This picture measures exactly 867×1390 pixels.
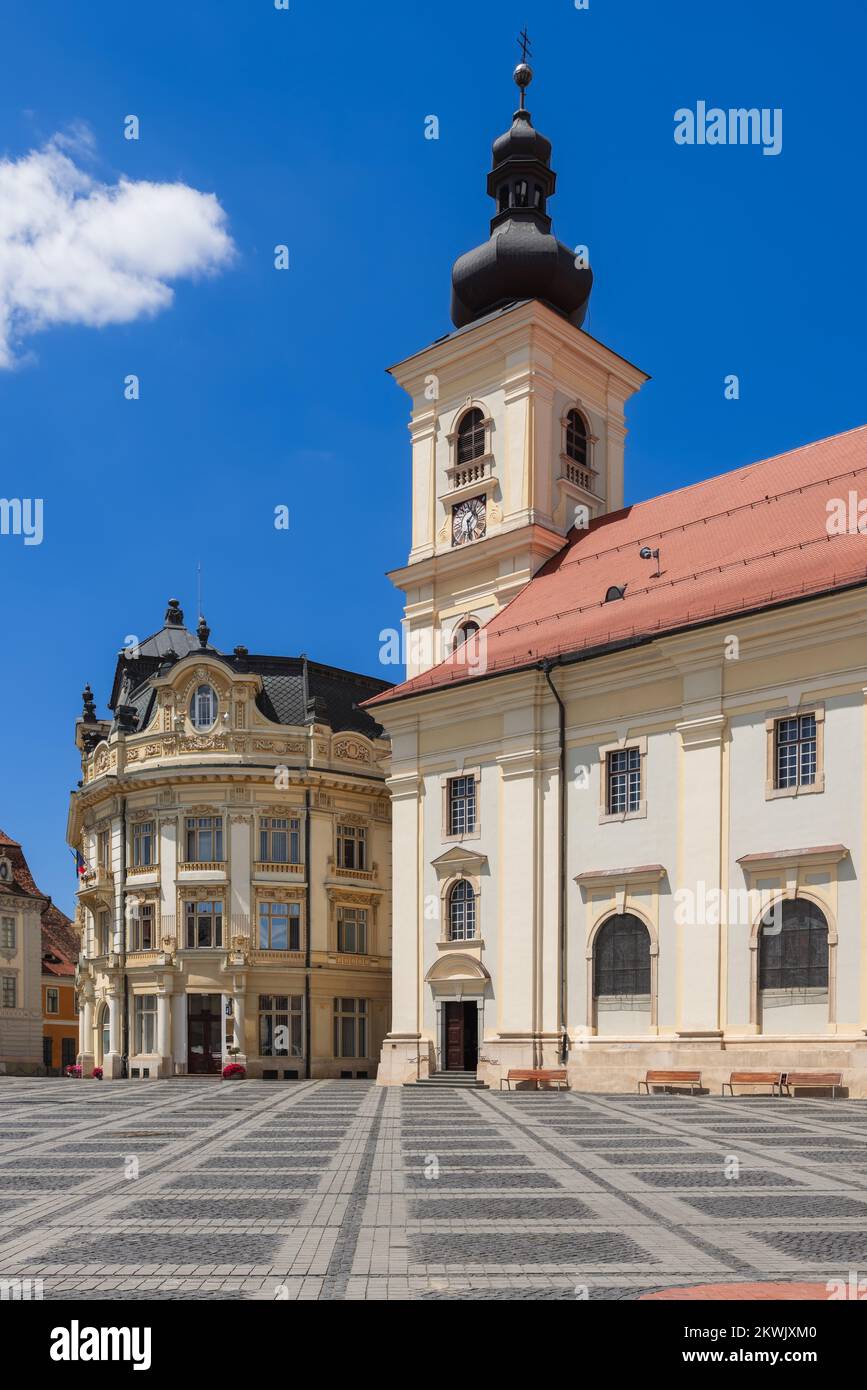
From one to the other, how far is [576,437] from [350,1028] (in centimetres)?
2257

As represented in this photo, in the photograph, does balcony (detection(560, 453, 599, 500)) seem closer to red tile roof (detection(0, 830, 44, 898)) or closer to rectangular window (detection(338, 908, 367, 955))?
rectangular window (detection(338, 908, 367, 955))

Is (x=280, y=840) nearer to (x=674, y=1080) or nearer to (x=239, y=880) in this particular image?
(x=239, y=880)

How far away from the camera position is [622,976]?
32219mm

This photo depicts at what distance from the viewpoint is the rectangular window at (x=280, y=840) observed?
1864 inches

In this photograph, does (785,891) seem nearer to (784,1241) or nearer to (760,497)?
(760,497)

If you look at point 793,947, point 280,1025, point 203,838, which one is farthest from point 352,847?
point 793,947

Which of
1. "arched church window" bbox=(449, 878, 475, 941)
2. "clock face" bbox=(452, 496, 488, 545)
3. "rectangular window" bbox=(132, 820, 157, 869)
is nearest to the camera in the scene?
"arched church window" bbox=(449, 878, 475, 941)

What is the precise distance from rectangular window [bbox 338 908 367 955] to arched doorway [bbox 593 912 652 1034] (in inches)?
677

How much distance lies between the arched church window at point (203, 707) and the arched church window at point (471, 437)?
12649 millimetres

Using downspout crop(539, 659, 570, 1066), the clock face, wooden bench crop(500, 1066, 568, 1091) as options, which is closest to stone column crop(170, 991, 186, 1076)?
downspout crop(539, 659, 570, 1066)

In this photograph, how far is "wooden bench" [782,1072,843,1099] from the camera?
26.4m

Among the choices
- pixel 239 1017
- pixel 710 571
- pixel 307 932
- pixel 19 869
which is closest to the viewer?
pixel 710 571

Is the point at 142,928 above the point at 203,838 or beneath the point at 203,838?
beneath
